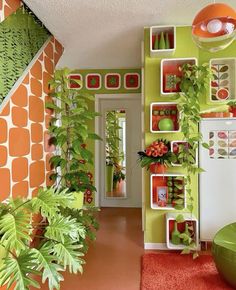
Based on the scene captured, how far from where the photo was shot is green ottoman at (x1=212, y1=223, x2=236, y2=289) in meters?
2.02

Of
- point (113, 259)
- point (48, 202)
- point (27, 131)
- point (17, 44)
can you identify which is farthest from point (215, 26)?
point (113, 259)

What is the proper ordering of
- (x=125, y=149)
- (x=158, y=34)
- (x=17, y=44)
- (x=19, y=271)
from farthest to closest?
1. (x=125, y=149)
2. (x=158, y=34)
3. (x=17, y=44)
4. (x=19, y=271)

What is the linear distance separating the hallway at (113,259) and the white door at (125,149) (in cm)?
68

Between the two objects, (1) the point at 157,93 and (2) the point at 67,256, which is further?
(1) the point at 157,93

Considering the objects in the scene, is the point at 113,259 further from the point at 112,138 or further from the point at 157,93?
the point at 112,138

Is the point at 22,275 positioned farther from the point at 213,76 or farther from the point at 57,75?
the point at 213,76

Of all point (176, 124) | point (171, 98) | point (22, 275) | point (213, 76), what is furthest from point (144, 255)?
point (213, 76)

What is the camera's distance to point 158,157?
8.85 feet

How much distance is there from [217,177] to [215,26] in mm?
1700

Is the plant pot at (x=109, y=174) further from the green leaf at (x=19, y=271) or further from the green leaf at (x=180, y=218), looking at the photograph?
the green leaf at (x=19, y=271)

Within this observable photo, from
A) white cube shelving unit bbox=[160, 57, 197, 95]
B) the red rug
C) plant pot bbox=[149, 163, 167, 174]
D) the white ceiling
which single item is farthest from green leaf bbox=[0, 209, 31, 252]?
white cube shelving unit bbox=[160, 57, 197, 95]

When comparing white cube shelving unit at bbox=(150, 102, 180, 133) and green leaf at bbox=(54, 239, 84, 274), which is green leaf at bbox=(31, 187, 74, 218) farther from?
white cube shelving unit at bbox=(150, 102, 180, 133)

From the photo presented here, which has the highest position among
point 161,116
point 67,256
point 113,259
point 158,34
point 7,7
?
point 158,34

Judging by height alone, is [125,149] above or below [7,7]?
below
